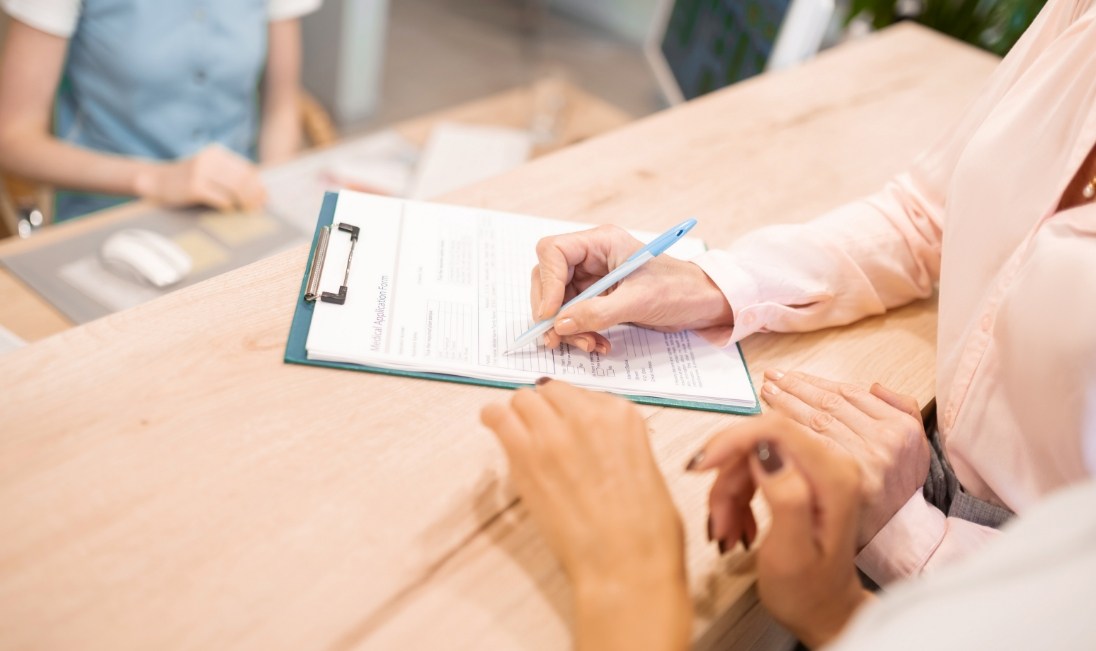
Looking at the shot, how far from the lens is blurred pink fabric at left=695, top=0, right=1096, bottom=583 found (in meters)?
0.70

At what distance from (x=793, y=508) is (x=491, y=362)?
30 centimetres

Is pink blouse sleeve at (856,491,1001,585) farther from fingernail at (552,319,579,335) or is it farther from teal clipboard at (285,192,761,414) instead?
fingernail at (552,319,579,335)

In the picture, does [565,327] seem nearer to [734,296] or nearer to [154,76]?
[734,296]

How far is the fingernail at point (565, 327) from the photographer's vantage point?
0.71m

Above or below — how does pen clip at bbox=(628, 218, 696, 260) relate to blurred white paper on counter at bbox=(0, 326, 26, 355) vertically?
above

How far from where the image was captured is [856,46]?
1540 millimetres

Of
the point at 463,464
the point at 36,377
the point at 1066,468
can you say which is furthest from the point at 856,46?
the point at 36,377

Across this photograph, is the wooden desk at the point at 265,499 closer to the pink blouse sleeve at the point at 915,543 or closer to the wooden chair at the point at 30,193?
the pink blouse sleeve at the point at 915,543

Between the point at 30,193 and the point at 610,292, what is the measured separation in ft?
4.74

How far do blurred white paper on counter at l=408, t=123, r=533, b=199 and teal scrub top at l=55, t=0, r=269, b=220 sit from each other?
40cm

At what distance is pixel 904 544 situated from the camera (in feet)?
2.30

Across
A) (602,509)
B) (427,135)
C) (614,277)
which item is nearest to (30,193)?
(427,135)

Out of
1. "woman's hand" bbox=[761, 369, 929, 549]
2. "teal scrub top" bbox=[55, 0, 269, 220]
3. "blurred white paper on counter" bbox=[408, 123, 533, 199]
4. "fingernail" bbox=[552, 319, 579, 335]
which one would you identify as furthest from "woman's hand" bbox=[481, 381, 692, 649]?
"teal scrub top" bbox=[55, 0, 269, 220]

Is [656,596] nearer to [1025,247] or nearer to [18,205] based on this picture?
[1025,247]
